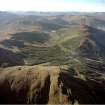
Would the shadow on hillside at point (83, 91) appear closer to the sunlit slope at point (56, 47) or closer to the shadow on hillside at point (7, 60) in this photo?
the shadow on hillside at point (7, 60)

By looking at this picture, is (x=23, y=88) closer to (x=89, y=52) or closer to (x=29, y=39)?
→ (x=89, y=52)

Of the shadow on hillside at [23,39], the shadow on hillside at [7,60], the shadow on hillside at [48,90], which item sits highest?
the shadow on hillside at [48,90]

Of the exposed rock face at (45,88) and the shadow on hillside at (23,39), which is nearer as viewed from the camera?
the exposed rock face at (45,88)

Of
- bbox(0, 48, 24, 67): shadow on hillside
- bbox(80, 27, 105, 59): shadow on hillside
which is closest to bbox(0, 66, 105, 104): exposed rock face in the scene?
bbox(0, 48, 24, 67): shadow on hillside

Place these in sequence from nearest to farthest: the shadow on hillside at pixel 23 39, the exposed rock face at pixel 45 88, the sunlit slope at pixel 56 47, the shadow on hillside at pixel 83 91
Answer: the shadow on hillside at pixel 83 91
the exposed rock face at pixel 45 88
the sunlit slope at pixel 56 47
the shadow on hillside at pixel 23 39

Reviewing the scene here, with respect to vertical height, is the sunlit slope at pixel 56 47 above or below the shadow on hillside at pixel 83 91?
below

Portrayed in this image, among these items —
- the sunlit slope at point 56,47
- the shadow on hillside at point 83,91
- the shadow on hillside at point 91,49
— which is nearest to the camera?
the shadow on hillside at point 83,91

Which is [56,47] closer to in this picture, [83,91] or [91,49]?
[91,49]

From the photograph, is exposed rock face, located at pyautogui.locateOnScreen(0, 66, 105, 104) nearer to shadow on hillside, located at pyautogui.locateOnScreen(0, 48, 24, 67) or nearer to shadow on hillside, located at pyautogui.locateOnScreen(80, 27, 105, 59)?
shadow on hillside, located at pyautogui.locateOnScreen(0, 48, 24, 67)

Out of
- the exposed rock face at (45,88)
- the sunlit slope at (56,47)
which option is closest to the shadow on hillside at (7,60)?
the sunlit slope at (56,47)

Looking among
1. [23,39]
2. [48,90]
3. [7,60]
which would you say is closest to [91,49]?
[23,39]
